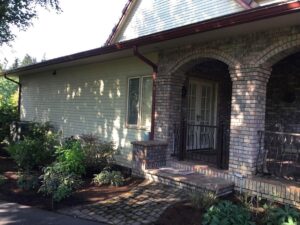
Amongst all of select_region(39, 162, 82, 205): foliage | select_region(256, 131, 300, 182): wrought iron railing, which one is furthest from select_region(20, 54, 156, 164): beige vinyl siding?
select_region(256, 131, 300, 182): wrought iron railing

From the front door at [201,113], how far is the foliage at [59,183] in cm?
319

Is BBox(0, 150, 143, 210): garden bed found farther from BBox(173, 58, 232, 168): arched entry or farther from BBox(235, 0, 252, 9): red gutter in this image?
BBox(235, 0, 252, 9): red gutter

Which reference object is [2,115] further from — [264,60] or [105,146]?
[264,60]

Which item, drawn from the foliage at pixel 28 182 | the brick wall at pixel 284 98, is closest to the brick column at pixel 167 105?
the brick wall at pixel 284 98

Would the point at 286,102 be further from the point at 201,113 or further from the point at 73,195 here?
the point at 73,195

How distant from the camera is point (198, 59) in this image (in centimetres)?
709

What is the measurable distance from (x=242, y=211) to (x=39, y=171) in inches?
215

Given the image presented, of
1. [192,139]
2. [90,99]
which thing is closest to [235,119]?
[192,139]

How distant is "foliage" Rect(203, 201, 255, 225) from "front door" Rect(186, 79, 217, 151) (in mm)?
3948

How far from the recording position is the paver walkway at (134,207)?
205 inches

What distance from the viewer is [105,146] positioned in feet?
26.8

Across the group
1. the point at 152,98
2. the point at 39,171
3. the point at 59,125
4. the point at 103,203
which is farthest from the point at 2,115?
the point at 103,203

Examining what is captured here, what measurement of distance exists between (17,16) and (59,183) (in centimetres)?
697

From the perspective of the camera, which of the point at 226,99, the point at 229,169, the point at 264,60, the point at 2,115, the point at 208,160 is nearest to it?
the point at 264,60
